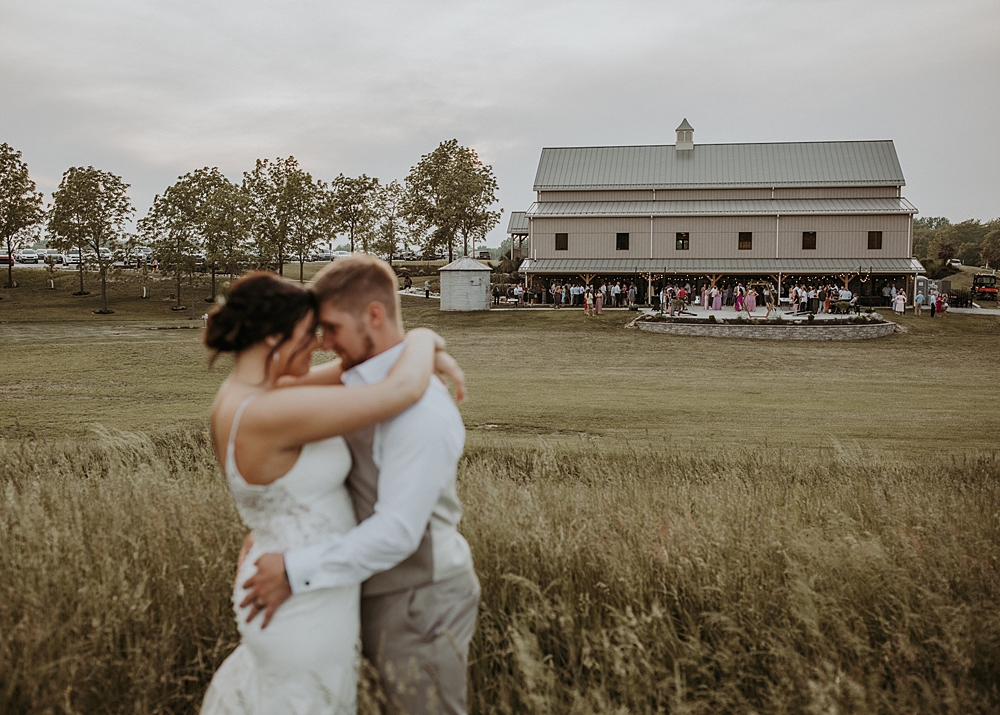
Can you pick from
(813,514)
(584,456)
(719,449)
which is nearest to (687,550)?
(813,514)

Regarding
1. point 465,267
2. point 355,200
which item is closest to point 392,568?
point 465,267

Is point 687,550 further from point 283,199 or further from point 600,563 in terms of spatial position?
point 283,199

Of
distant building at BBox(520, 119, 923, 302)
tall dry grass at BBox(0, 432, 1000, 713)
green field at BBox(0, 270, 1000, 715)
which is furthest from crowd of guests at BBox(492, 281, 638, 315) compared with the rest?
tall dry grass at BBox(0, 432, 1000, 713)

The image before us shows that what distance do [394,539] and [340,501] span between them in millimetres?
303

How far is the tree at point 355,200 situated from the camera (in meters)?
74.9

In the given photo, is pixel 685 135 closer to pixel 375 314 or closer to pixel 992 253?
pixel 992 253

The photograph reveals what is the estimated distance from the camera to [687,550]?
4.75 m

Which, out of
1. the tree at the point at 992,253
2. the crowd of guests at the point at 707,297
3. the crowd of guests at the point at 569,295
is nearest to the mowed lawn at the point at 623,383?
the crowd of guests at the point at 707,297

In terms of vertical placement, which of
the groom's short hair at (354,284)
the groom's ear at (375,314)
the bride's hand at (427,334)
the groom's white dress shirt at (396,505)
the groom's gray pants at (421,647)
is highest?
the groom's short hair at (354,284)

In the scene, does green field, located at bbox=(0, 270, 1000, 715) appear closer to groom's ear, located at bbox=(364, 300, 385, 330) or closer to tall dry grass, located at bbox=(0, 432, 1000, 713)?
→ tall dry grass, located at bbox=(0, 432, 1000, 713)

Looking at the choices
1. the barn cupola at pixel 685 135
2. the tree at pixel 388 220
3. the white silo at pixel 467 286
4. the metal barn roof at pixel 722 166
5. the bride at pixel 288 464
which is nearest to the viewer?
the bride at pixel 288 464

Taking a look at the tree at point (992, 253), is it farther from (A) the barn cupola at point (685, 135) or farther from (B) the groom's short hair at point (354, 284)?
(B) the groom's short hair at point (354, 284)

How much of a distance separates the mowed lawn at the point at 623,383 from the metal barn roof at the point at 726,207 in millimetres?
13830

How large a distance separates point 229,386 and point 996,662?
366 cm
